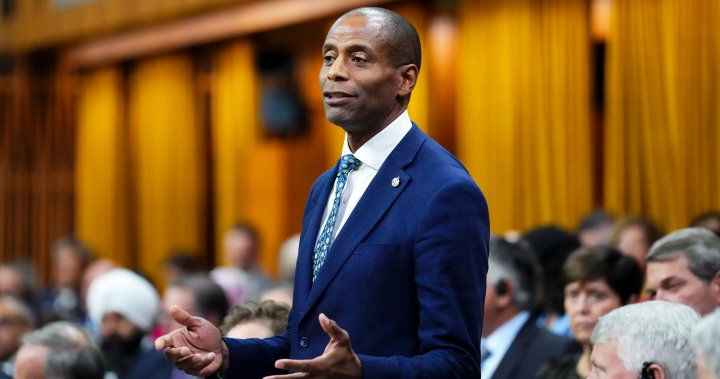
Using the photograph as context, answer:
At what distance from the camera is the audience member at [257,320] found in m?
3.64

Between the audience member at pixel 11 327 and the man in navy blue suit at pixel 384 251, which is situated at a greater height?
the man in navy blue suit at pixel 384 251

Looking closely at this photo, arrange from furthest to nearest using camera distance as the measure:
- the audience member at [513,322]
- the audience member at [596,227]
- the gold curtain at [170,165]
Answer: the gold curtain at [170,165]
the audience member at [596,227]
the audience member at [513,322]

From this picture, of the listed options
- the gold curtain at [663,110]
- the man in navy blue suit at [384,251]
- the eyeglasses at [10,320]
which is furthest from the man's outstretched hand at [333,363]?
the gold curtain at [663,110]

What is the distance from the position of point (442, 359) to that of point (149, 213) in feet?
30.2

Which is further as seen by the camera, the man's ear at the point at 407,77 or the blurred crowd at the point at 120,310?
the blurred crowd at the point at 120,310

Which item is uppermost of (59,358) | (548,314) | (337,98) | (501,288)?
(337,98)

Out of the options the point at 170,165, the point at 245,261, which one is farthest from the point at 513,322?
the point at 170,165

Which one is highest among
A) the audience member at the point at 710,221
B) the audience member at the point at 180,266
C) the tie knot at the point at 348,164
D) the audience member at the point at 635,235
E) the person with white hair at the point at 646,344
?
the tie knot at the point at 348,164

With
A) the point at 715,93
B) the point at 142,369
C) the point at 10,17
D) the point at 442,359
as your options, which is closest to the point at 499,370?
the point at 142,369

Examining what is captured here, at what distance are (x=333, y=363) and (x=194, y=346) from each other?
1.20 feet

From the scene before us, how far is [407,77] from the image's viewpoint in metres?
2.37

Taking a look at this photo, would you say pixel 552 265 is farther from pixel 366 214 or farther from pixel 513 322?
pixel 366 214

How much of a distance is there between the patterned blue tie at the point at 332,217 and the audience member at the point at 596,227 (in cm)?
393

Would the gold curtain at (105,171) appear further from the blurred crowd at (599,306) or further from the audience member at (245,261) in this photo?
the blurred crowd at (599,306)
